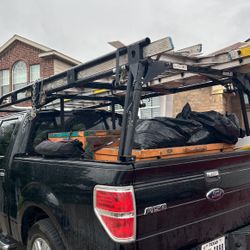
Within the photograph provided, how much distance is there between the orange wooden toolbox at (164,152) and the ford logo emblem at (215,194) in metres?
0.36

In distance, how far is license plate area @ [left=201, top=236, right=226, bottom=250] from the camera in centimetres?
246

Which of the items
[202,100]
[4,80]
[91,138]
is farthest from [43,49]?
[91,138]

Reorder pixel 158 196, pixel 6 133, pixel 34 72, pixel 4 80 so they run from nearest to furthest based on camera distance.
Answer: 1. pixel 158 196
2. pixel 6 133
3. pixel 34 72
4. pixel 4 80

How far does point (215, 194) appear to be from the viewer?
2.58 metres

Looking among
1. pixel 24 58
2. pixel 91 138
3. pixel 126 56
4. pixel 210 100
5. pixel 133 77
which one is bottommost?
pixel 91 138

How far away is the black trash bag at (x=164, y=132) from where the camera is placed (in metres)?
2.59

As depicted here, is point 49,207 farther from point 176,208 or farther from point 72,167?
point 176,208

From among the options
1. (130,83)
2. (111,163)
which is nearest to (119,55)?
(130,83)

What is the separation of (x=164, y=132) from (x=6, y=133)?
2.12 metres

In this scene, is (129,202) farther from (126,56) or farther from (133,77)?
(126,56)

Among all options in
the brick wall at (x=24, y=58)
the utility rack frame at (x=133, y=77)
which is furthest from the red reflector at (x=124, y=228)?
the brick wall at (x=24, y=58)

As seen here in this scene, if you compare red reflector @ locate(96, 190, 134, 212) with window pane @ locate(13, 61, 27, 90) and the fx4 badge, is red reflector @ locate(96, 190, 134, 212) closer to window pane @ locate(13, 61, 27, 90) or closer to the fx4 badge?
the fx4 badge

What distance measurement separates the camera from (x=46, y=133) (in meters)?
3.74

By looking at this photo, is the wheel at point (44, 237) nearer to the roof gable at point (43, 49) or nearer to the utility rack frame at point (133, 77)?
the utility rack frame at point (133, 77)
